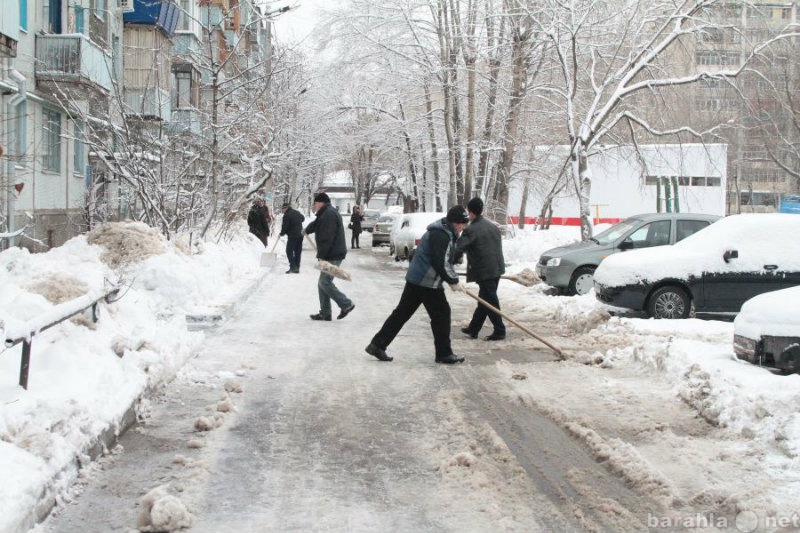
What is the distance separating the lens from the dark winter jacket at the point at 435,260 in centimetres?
965

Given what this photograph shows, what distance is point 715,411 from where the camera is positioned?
7.12m

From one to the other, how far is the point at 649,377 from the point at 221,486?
16.5ft

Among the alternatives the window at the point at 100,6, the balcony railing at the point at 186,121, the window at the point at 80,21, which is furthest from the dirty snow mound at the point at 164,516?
the window at the point at 100,6

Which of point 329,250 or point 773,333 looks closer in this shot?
point 773,333

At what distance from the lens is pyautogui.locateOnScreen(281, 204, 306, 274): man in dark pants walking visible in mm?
21266

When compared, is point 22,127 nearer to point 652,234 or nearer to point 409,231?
point 409,231

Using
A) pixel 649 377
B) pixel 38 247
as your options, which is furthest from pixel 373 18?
pixel 649 377

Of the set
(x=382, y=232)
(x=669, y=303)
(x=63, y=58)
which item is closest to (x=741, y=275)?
(x=669, y=303)

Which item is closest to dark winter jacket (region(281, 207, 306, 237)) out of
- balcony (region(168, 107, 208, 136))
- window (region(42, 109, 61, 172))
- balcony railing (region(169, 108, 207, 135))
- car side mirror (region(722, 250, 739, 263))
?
balcony (region(168, 107, 208, 136))

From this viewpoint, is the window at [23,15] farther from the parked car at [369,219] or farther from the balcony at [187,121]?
the parked car at [369,219]

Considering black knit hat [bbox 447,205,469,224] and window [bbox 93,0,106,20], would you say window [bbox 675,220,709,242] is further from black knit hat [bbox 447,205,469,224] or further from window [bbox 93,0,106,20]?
window [bbox 93,0,106,20]

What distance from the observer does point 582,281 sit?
1677 centimetres

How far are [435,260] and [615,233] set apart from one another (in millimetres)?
8282

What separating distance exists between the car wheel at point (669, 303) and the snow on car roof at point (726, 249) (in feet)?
0.77
